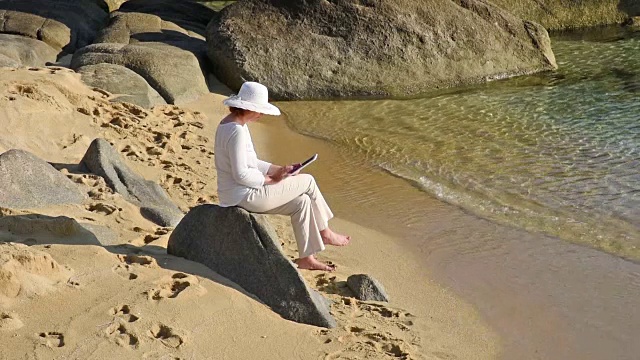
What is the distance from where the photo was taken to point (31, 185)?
6703mm

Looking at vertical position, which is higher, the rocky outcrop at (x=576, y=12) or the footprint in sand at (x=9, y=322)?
the rocky outcrop at (x=576, y=12)

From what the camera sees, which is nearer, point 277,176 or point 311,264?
point 277,176

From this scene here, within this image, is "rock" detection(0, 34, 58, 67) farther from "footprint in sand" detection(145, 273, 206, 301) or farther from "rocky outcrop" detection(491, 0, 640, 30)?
"rocky outcrop" detection(491, 0, 640, 30)

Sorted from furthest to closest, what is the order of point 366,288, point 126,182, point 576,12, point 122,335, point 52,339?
1. point 576,12
2. point 126,182
3. point 366,288
4. point 122,335
5. point 52,339

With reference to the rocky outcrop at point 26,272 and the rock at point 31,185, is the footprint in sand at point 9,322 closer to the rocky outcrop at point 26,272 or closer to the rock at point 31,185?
the rocky outcrop at point 26,272

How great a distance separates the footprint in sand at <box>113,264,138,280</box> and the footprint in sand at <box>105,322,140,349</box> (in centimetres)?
54

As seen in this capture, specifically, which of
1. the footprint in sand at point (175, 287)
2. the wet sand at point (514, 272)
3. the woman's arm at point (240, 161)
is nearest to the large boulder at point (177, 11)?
the wet sand at point (514, 272)

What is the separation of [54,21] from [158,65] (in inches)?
131

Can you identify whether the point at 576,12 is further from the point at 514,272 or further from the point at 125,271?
the point at 125,271

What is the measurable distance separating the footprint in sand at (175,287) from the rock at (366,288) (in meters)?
1.15

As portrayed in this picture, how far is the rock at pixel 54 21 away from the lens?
13.9 m

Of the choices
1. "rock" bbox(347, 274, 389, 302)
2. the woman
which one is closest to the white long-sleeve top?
the woman

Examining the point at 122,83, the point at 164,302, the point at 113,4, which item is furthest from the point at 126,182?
the point at 113,4

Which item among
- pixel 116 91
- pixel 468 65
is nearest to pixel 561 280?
pixel 116 91
